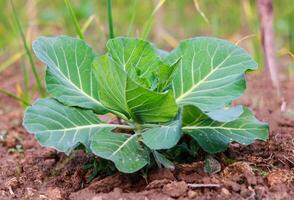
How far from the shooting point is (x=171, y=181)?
1769mm

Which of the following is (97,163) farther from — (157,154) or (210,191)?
(210,191)

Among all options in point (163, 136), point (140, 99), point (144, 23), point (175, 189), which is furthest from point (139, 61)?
point (144, 23)

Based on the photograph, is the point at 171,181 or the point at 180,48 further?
the point at 180,48

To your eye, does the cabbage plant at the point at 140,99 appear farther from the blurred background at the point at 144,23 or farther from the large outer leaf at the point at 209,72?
the blurred background at the point at 144,23

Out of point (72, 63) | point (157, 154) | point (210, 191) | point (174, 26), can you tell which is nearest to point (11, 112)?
point (72, 63)

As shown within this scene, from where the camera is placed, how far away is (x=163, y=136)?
5.67 feet

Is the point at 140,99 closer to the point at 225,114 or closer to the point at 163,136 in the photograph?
the point at 163,136

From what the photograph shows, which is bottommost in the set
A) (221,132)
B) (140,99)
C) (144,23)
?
(144,23)

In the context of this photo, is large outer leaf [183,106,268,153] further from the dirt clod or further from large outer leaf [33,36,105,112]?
large outer leaf [33,36,105,112]

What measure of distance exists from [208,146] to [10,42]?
91.9 inches

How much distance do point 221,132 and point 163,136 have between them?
0.23m

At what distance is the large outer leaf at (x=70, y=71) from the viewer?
75.0 inches

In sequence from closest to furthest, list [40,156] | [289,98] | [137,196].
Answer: [137,196], [40,156], [289,98]

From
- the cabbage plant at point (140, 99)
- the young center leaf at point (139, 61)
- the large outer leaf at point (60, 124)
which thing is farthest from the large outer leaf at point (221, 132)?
the large outer leaf at point (60, 124)
